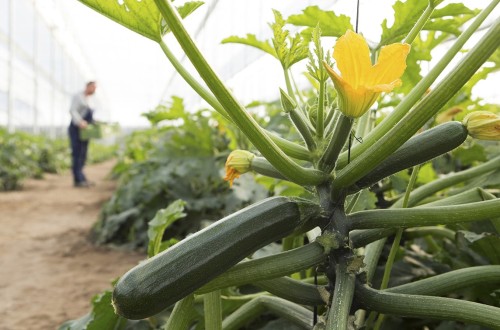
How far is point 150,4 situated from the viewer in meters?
0.88

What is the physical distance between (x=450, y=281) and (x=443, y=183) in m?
0.38

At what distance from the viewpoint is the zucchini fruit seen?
0.71m

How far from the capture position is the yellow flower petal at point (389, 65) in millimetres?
717

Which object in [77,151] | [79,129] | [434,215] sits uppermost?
[79,129]

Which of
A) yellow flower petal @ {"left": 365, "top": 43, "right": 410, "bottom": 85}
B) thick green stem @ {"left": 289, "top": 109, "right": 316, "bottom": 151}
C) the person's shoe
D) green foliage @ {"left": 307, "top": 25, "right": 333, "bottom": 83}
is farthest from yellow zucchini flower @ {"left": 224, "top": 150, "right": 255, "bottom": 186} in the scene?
the person's shoe

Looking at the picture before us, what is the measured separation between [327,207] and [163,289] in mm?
309

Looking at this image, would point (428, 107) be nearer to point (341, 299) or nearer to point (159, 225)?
point (341, 299)

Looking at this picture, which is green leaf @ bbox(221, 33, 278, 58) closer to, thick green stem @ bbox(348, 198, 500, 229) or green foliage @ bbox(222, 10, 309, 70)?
green foliage @ bbox(222, 10, 309, 70)

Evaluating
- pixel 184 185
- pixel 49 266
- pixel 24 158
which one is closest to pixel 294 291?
pixel 184 185

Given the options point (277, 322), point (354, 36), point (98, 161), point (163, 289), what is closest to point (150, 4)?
point (354, 36)

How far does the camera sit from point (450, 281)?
910 mm

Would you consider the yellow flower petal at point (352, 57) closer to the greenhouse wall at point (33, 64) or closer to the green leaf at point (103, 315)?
the green leaf at point (103, 315)

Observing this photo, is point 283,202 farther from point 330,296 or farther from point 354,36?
point 354,36

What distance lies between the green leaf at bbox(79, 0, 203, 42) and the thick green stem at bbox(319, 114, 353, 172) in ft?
1.17
